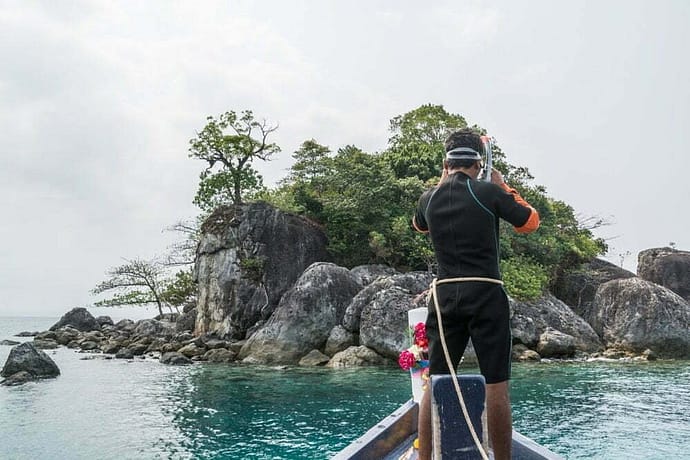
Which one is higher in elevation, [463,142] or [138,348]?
[463,142]

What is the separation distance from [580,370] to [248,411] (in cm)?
1184

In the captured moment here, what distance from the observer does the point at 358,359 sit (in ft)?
66.9

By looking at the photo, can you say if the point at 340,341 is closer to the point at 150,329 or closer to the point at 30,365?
the point at 30,365

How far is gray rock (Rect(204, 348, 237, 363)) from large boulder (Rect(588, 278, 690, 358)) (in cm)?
1655

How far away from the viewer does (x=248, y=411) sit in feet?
44.0

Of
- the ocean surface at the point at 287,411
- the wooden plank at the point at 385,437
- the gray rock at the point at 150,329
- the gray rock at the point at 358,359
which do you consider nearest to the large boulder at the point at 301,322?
the ocean surface at the point at 287,411

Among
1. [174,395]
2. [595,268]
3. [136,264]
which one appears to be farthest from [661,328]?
[136,264]

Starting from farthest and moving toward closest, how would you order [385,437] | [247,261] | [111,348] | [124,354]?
1. [111,348]
2. [124,354]
3. [247,261]
4. [385,437]

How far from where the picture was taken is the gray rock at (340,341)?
21.8 m

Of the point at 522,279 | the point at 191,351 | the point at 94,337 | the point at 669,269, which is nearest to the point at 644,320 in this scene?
the point at 522,279

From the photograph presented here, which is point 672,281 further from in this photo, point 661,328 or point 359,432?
point 359,432

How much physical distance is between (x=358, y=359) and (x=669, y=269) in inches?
809

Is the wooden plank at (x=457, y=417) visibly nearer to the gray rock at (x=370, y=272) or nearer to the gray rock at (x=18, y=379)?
the gray rock at (x=18, y=379)

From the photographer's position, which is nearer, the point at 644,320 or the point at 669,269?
the point at 644,320
